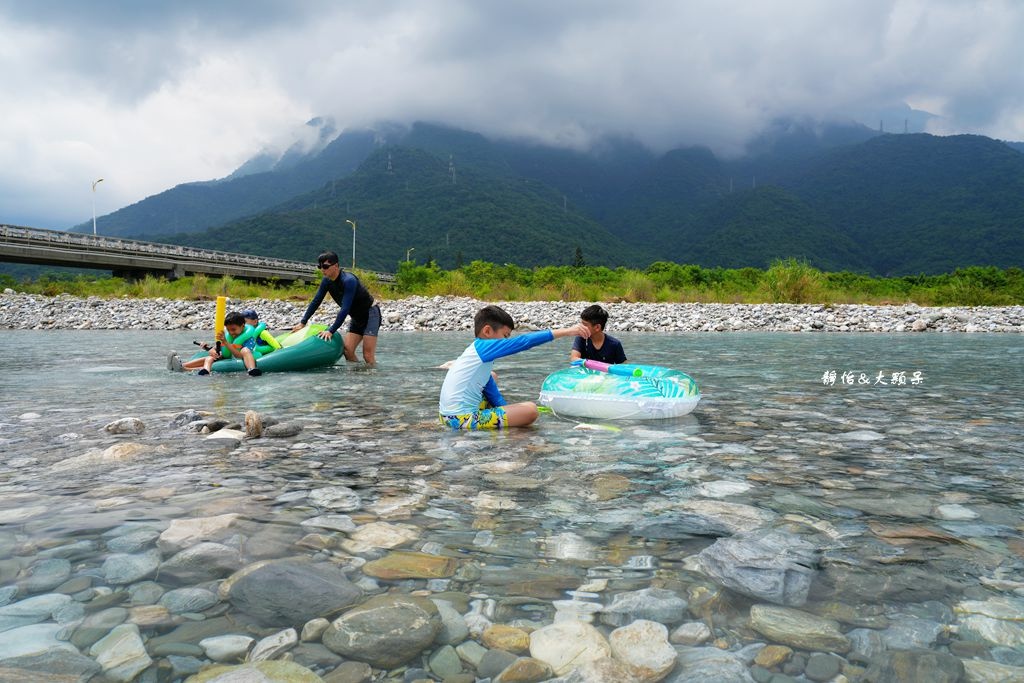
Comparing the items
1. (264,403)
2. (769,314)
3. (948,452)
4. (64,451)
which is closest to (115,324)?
(264,403)

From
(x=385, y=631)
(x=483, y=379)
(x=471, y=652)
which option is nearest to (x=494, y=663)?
(x=471, y=652)

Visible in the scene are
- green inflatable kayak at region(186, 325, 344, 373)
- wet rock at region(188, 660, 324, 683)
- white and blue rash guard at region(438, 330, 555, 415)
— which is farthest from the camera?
green inflatable kayak at region(186, 325, 344, 373)

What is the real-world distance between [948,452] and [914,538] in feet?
8.43

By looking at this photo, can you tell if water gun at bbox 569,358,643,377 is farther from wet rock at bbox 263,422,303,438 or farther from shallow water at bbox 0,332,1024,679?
wet rock at bbox 263,422,303,438

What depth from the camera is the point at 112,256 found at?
46938 mm

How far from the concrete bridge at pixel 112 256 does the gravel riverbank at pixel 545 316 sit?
34.3 feet

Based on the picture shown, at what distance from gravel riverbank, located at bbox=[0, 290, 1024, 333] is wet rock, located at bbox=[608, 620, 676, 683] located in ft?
79.9

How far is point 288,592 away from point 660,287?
125 feet

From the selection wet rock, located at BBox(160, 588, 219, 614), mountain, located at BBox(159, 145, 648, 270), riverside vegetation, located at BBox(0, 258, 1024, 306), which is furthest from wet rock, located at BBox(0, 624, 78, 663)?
mountain, located at BBox(159, 145, 648, 270)

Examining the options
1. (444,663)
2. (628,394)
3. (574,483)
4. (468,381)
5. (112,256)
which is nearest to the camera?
(444,663)

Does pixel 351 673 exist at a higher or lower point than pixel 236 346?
lower

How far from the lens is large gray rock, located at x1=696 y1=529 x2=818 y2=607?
2633 millimetres

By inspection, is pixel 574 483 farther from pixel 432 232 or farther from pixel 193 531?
pixel 432 232

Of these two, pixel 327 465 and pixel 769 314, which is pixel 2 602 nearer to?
pixel 327 465
